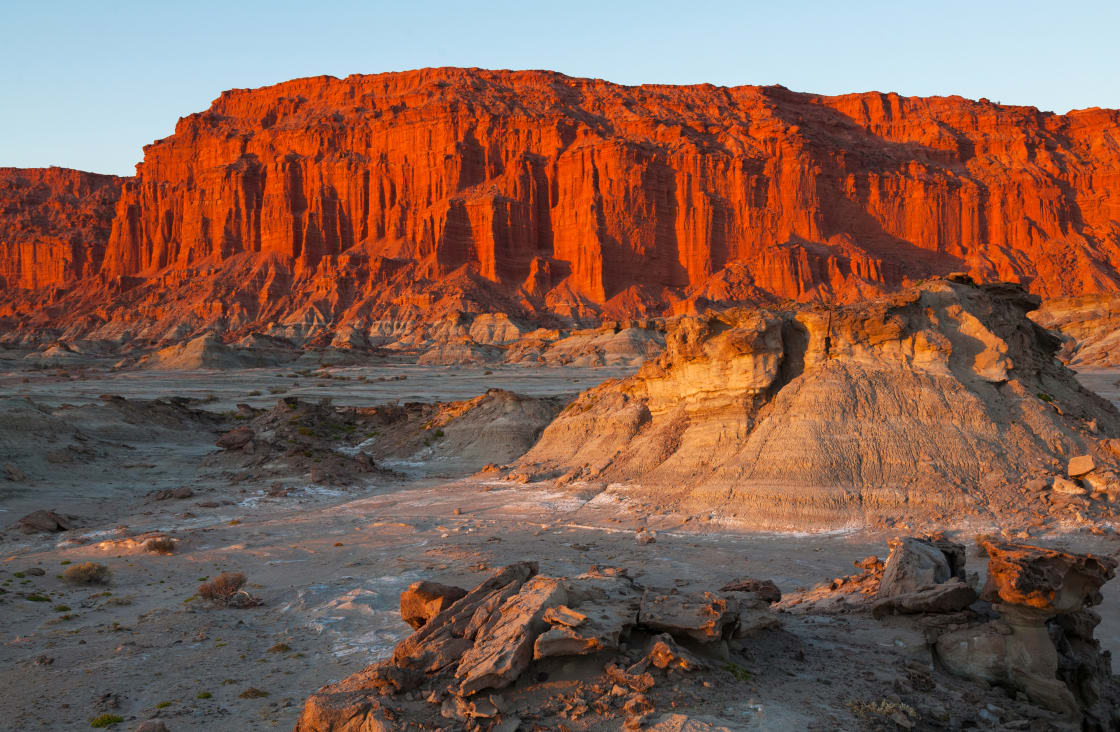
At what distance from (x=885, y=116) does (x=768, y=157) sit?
43.3 m

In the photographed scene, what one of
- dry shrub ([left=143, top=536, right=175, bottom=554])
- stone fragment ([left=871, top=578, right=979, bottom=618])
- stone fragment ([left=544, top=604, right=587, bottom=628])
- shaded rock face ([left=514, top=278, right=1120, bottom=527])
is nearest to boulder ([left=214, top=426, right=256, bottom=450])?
dry shrub ([left=143, top=536, right=175, bottom=554])

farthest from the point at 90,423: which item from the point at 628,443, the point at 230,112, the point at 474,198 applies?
the point at 230,112

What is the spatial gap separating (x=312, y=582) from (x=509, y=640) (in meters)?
7.20

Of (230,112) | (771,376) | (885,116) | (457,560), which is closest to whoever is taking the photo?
(457,560)

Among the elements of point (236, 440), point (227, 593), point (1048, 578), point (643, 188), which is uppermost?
point (643, 188)

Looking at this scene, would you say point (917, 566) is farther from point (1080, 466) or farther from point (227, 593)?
point (227, 593)

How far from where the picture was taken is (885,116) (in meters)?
165

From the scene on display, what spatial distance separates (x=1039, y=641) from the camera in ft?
25.7

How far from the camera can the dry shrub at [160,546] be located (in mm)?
16016

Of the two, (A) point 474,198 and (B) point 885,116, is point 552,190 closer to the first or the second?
(A) point 474,198

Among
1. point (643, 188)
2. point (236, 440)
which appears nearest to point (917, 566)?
point (236, 440)

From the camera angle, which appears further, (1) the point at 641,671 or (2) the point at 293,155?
(2) the point at 293,155

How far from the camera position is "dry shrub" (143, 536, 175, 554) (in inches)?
631

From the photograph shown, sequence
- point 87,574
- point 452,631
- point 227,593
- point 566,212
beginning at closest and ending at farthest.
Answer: point 452,631 < point 227,593 < point 87,574 < point 566,212
